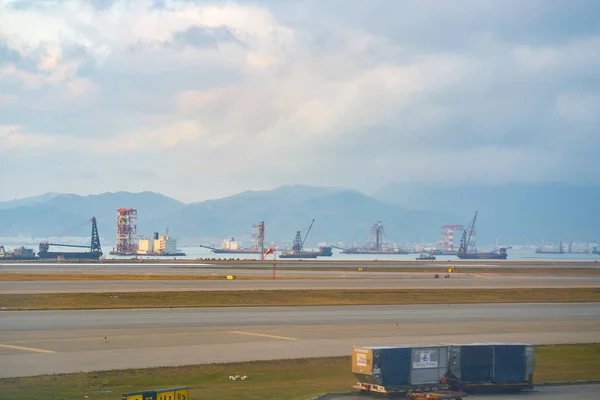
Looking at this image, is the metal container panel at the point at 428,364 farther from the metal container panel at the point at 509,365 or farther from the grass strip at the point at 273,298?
the grass strip at the point at 273,298

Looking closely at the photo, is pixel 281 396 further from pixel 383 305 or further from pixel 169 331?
pixel 383 305

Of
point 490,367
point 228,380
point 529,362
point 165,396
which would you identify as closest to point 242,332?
point 228,380

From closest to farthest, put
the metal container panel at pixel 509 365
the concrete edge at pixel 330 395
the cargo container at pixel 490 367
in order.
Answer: the concrete edge at pixel 330 395 < the cargo container at pixel 490 367 < the metal container panel at pixel 509 365

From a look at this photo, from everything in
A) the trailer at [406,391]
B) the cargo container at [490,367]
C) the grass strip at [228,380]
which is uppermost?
the cargo container at [490,367]

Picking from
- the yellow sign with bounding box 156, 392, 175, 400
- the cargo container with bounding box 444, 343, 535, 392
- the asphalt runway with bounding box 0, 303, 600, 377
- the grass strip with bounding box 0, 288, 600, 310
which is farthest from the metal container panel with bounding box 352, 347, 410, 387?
the grass strip with bounding box 0, 288, 600, 310

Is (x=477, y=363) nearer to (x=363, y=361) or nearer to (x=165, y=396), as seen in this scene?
(x=363, y=361)

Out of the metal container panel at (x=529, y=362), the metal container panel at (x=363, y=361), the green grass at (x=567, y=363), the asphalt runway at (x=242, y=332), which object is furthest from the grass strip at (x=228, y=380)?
the metal container panel at (x=529, y=362)

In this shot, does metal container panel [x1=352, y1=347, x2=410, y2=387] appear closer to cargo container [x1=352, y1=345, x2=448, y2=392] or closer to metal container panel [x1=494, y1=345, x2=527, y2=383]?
cargo container [x1=352, y1=345, x2=448, y2=392]
